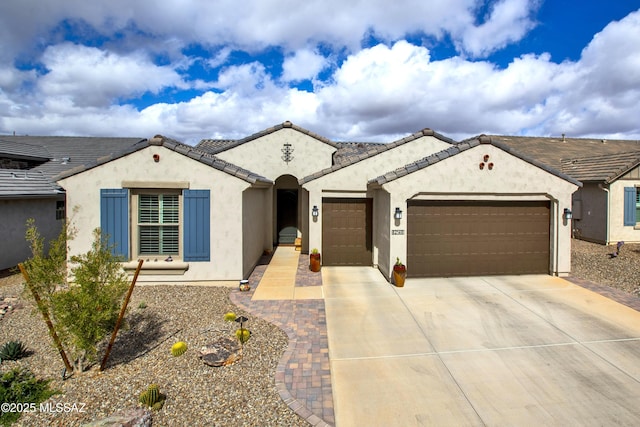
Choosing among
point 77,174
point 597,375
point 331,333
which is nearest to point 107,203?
point 77,174

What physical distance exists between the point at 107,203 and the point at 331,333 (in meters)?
6.78

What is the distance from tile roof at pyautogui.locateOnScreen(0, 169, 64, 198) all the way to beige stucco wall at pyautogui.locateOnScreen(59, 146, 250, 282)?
4.48 m

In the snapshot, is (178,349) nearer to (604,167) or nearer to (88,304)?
(88,304)

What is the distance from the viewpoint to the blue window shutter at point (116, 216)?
355 inches

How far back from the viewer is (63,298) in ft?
15.5

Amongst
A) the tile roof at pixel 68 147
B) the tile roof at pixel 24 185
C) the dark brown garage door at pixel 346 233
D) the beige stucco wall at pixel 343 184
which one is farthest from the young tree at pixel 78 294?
the tile roof at pixel 68 147

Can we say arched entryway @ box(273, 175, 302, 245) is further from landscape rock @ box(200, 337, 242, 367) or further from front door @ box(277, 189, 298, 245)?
landscape rock @ box(200, 337, 242, 367)

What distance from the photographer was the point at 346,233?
12.0 m

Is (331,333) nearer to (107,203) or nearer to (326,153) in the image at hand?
(107,203)

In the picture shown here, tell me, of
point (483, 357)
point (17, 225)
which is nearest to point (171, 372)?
point (483, 357)

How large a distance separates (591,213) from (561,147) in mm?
12158

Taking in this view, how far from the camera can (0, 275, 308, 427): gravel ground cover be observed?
4.18 meters

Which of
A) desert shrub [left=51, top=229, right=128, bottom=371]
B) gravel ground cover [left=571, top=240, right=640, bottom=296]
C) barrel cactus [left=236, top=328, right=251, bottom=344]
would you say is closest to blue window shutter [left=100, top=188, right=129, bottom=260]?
desert shrub [left=51, top=229, right=128, bottom=371]

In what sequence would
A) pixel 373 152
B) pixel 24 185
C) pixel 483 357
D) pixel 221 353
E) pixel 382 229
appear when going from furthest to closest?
pixel 24 185
pixel 373 152
pixel 382 229
pixel 483 357
pixel 221 353
